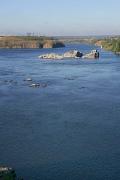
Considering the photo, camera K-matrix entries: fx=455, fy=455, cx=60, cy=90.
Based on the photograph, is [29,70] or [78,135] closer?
[78,135]

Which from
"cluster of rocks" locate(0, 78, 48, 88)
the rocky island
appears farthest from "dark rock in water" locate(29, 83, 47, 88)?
the rocky island

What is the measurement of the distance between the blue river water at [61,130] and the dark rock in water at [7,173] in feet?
1.61

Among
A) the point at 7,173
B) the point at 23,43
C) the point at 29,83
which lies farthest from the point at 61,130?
the point at 23,43

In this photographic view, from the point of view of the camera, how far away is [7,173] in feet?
40.0

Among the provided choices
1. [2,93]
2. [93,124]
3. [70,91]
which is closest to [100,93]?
[70,91]

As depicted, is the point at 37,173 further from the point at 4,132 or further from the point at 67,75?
the point at 67,75

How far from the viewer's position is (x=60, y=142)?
15977 mm

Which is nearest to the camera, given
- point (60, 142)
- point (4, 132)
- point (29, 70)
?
point (60, 142)

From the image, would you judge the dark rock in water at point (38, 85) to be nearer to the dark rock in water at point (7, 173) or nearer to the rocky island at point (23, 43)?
the dark rock in water at point (7, 173)

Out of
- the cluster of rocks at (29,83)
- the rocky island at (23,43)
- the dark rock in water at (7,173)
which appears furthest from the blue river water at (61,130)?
the rocky island at (23,43)

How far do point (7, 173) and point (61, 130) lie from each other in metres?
5.60

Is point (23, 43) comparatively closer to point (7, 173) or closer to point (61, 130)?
point (61, 130)

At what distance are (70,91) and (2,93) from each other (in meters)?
4.13

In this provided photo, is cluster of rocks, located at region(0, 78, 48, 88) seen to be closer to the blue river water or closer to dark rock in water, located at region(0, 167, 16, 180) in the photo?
the blue river water
